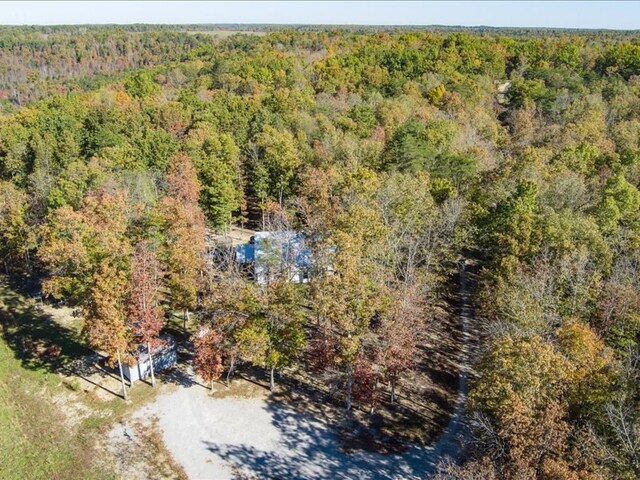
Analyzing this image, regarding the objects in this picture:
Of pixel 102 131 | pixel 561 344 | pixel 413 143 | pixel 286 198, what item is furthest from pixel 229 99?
pixel 561 344

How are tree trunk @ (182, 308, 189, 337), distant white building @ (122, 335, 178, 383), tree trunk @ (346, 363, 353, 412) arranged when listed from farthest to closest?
tree trunk @ (182, 308, 189, 337) < distant white building @ (122, 335, 178, 383) < tree trunk @ (346, 363, 353, 412)

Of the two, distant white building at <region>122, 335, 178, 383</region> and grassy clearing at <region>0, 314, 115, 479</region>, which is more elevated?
distant white building at <region>122, 335, 178, 383</region>

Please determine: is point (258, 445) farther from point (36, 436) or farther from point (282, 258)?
point (282, 258)

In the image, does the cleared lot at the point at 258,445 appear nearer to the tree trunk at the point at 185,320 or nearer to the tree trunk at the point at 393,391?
the tree trunk at the point at 393,391

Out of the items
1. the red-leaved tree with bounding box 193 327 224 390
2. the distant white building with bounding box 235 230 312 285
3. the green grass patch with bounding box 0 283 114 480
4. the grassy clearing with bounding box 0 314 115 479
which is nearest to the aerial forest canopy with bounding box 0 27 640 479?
the red-leaved tree with bounding box 193 327 224 390

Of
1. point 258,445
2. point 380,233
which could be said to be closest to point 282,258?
point 380,233

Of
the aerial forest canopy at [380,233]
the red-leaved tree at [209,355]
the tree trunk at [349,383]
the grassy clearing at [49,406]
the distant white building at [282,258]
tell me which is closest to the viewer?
the aerial forest canopy at [380,233]

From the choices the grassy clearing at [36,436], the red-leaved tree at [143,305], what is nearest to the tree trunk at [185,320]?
the red-leaved tree at [143,305]

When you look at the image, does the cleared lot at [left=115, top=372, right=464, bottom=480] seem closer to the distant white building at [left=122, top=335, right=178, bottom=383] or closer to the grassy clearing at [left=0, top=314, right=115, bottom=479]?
the distant white building at [left=122, top=335, right=178, bottom=383]
